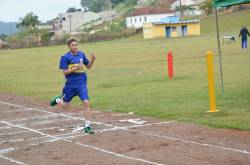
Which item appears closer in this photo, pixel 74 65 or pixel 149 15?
pixel 74 65

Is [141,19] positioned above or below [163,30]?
above

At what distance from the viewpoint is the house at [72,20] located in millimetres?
182575

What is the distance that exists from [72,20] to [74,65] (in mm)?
175424

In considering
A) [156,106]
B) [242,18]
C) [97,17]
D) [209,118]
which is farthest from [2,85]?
[97,17]

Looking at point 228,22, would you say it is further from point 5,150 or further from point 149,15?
point 5,150

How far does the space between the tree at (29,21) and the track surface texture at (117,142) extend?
4962 inches

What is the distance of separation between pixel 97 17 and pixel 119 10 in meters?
7.46

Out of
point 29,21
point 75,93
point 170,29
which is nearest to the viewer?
point 75,93

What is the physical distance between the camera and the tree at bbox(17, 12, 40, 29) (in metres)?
140

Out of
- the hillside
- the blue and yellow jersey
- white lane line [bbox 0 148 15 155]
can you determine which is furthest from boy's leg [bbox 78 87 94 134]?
the hillside

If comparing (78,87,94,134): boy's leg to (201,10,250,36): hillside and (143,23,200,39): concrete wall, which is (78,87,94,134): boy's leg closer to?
(201,10,250,36): hillside

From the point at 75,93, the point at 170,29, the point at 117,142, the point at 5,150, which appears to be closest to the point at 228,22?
the point at 170,29

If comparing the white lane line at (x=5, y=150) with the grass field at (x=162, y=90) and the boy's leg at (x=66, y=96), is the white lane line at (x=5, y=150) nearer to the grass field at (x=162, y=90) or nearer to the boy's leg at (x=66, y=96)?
the boy's leg at (x=66, y=96)

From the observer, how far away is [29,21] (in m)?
140
